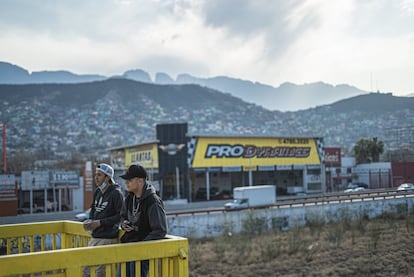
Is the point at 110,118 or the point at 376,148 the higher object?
the point at 110,118

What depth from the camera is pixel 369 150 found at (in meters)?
73.1

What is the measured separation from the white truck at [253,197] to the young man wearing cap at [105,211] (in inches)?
1320

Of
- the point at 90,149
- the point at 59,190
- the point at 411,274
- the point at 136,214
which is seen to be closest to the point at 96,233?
the point at 136,214

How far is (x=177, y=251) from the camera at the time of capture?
15.9ft

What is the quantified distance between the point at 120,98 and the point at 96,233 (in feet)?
602

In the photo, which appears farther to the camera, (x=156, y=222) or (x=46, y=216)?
(x=46, y=216)

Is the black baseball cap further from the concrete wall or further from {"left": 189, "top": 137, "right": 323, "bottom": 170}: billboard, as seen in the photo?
{"left": 189, "top": 137, "right": 323, "bottom": 170}: billboard

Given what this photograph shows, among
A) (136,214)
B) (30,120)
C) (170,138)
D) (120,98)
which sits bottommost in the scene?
(136,214)

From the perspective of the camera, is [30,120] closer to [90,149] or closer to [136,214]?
[90,149]

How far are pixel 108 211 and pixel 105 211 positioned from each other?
0.13 ft

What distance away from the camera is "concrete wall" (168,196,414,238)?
98.4 ft

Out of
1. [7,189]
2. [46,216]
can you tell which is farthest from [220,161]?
[7,189]

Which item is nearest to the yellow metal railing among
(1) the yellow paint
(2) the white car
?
(2) the white car

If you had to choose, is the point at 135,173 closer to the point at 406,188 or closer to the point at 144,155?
the point at 406,188
